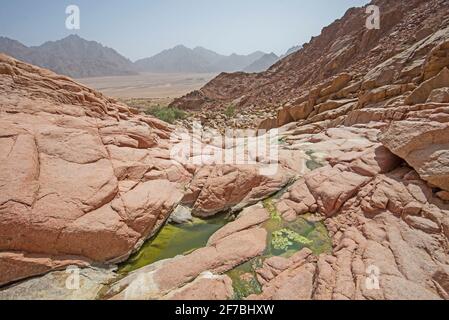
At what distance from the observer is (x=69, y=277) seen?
6.06 m

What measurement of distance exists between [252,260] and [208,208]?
2938 millimetres

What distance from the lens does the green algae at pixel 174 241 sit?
7141mm

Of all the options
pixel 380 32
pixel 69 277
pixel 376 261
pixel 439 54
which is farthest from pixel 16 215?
pixel 380 32

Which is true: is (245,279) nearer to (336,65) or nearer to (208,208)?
(208,208)

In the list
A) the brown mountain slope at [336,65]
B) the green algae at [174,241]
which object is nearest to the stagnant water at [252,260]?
the green algae at [174,241]

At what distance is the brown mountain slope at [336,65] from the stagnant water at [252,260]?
12.0 meters

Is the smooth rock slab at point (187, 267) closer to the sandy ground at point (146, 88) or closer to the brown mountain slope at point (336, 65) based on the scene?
the brown mountain slope at point (336, 65)

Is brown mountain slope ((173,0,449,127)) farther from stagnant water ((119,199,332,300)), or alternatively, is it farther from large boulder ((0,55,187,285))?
large boulder ((0,55,187,285))

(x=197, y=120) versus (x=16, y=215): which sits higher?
(x=197, y=120)

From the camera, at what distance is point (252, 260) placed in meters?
6.46

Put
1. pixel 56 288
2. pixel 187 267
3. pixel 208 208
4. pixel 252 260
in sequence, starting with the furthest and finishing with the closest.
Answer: pixel 208 208 → pixel 252 260 → pixel 187 267 → pixel 56 288

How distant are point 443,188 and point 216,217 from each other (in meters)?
6.23

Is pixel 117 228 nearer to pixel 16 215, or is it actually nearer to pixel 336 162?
pixel 16 215

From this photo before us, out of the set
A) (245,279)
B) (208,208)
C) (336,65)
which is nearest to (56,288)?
(245,279)
